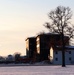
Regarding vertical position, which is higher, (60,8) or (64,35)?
(60,8)

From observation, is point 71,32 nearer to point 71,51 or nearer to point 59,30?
point 59,30

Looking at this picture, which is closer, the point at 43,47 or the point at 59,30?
the point at 59,30

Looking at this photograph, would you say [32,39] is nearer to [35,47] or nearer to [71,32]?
[35,47]

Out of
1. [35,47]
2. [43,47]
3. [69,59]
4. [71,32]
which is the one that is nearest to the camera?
[71,32]

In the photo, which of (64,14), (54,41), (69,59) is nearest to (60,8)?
(64,14)

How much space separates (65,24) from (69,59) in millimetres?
54363

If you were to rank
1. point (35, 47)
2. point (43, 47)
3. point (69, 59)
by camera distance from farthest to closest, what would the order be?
point (35, 47)
point (43, 47)
point (69, 59)

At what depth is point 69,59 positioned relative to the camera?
129 m

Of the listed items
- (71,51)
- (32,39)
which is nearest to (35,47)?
(32,39)

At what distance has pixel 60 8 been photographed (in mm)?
76500

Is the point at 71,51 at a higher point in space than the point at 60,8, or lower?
lower

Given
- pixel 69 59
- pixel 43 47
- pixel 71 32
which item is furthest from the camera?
pixel 43 47

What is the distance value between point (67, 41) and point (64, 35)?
141 cm

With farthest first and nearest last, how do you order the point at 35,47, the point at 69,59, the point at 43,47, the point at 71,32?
1. the point at 35,47
2. the point at 43,47
3. the point at 69,59
4. the point at 71,32
